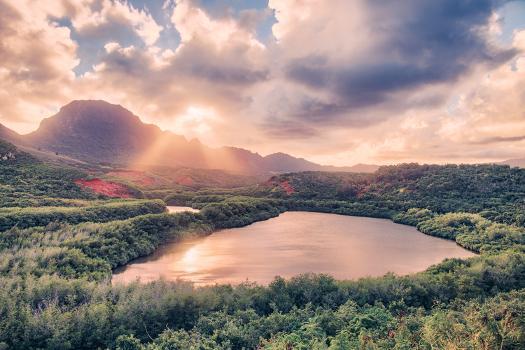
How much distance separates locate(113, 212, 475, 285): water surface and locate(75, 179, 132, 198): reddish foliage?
31.6 meters

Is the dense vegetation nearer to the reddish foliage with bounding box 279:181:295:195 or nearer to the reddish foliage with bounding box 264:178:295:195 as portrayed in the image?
the reddish foliage with bounding box 279:181:295:195

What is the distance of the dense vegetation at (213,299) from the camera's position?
47.9ft

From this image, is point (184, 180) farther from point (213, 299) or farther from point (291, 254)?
point (213, 299)

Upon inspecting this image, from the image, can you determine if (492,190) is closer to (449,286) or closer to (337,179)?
(337,179)

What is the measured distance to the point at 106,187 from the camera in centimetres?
7481

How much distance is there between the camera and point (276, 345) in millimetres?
13500

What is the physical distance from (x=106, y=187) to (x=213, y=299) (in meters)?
63.5

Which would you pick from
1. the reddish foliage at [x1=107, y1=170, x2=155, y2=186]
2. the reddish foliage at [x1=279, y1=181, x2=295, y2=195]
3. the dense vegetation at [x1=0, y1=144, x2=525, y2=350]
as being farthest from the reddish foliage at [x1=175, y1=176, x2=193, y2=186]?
the dense vegetation at [x1=0, y1=144, x2=525, y2=350]

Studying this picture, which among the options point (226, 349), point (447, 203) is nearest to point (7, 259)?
point (226, 349)

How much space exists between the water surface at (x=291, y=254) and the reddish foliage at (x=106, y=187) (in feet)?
104

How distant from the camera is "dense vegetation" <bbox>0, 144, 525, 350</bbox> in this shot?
14.6 metres

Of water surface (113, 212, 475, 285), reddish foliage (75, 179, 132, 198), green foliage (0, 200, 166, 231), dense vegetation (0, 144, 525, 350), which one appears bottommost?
water surface (113, 212, 475, 285)

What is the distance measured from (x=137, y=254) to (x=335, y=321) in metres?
25.8

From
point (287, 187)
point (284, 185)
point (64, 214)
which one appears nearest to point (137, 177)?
point (284, 185)
